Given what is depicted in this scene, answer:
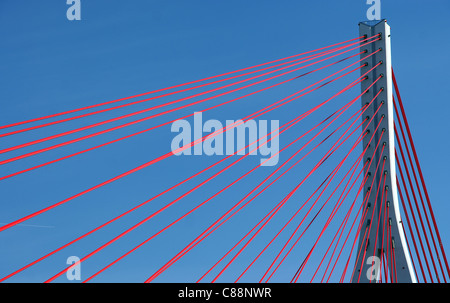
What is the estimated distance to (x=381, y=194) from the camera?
1027 centimetres

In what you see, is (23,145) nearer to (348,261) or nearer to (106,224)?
(106,224)

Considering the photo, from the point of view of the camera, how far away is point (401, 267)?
9922 mm

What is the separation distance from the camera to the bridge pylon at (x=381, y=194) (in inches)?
392

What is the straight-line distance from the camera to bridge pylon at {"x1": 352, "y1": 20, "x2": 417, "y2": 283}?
9.96 m

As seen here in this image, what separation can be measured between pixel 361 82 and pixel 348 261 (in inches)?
101
